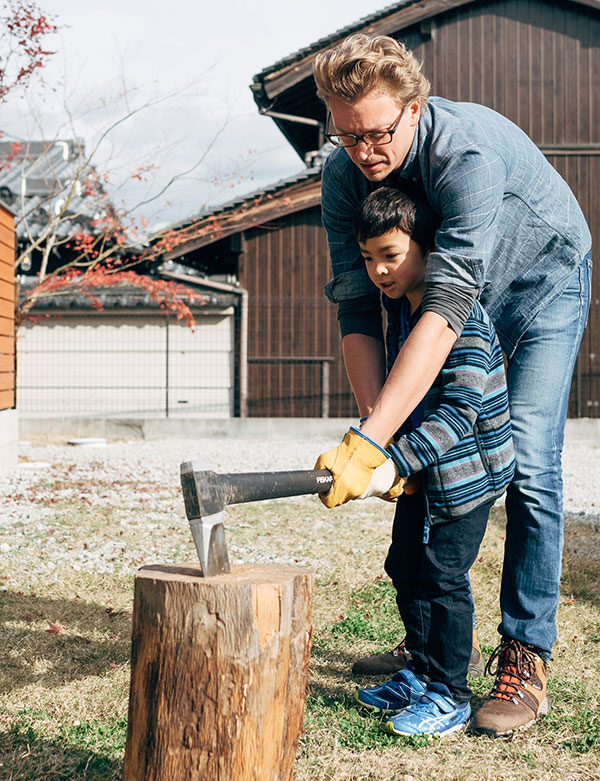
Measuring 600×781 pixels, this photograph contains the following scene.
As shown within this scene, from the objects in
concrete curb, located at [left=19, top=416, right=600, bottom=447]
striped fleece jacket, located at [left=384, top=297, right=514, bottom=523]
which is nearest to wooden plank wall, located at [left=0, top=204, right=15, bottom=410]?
concrete curb, located at [left=19, top=416, right=600, bottom=447]

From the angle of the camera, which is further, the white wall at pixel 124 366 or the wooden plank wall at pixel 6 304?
the white wall at pixel 124 366

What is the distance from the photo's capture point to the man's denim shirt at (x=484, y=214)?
1.96m

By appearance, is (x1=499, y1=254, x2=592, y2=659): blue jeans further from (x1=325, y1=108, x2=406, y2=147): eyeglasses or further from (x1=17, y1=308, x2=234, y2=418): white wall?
(x1=17, y1=308, x2=234, y2=418): white wall

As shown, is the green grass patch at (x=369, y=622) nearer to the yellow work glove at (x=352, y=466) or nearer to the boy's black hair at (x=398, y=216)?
the yellow work glove at (x=352, y=466)

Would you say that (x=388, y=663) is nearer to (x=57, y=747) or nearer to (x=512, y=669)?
(x=512, y=669)

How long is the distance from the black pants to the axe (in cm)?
61

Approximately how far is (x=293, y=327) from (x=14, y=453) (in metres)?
6.65

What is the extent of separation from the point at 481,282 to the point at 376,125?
0.47 meters

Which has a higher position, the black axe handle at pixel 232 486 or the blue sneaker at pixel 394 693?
the black axe handle at pixel 232 486

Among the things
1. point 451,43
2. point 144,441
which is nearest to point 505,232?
point 144,441

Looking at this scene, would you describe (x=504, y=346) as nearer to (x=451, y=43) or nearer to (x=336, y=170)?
(x=336, y=170)

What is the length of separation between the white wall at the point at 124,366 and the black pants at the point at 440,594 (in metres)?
11.0

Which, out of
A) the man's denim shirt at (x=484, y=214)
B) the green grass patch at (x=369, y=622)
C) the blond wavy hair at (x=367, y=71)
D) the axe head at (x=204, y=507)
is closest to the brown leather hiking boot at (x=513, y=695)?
the green grass patch at (x=369, y=622)

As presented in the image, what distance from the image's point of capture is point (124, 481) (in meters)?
7.09
